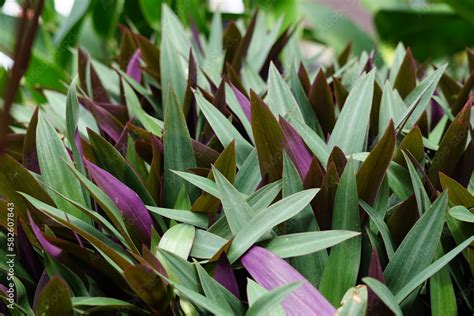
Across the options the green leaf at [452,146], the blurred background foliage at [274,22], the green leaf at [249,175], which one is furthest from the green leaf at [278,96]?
the blurred background foliage at [274,22]

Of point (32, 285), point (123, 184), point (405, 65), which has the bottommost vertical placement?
point (32, 285)

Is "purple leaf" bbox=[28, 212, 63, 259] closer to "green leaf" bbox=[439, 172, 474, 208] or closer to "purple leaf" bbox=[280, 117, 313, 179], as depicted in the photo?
"purple leaf" bbox=[280, 117, 313, 179]

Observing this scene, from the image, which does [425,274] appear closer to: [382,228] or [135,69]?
[382,228]

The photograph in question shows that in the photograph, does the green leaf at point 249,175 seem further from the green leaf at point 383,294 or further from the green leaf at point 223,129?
the green leaf at point 383,294

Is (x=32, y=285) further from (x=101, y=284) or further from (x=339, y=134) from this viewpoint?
(x=339, y=134)

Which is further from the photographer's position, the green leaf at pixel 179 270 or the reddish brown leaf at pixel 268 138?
the reddish brown leaf at pixel 268 138

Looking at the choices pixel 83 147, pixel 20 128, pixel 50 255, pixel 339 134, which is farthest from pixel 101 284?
pixel 20 128
